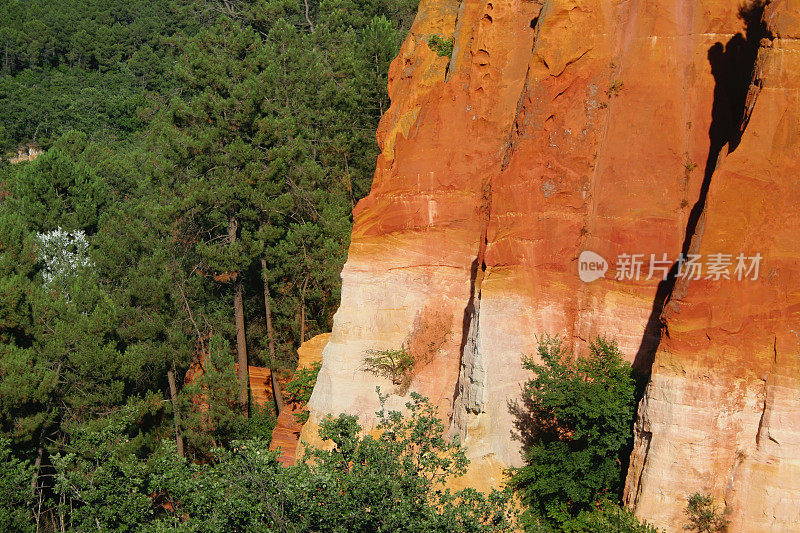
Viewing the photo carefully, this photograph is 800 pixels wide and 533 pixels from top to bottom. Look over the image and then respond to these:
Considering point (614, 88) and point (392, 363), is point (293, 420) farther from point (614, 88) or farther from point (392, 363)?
point (614, 88)

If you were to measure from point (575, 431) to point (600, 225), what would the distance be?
4317mm

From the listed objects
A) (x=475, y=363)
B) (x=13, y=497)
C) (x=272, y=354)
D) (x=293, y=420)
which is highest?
(x=475, y=363)

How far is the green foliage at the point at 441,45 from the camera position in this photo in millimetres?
19922

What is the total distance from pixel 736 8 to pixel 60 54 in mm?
84068

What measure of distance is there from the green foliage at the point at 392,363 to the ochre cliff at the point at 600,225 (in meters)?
0.29

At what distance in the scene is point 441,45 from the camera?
65.6ft

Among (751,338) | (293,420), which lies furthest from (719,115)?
(293,420)

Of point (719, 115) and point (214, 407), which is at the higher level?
point (719, 115)

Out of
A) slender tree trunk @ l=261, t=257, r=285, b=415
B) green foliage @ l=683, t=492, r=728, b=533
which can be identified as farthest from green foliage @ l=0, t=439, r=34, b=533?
green foliage @ l=683, t=492, r=728, b=533

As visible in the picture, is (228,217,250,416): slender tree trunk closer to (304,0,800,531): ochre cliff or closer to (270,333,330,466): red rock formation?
(270,333,330,466): red rock formation

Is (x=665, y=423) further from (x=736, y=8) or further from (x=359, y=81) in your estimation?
(x=359, y=81)

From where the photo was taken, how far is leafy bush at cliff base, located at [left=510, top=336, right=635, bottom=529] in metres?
13.8

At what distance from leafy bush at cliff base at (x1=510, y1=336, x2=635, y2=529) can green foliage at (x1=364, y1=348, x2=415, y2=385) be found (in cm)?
390

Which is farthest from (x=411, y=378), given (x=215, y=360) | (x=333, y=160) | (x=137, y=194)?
(x=137, y=194)
